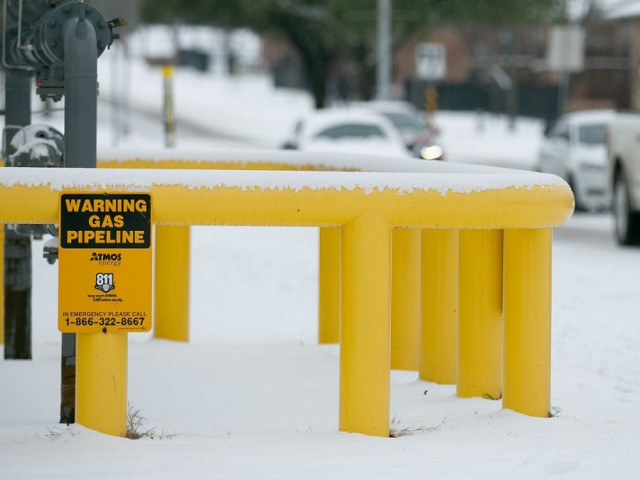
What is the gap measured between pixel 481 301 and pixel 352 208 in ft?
3.12

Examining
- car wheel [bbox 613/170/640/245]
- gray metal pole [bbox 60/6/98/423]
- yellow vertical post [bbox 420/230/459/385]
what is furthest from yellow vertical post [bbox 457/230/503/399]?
car wheel [bbox 613/170/640/245]

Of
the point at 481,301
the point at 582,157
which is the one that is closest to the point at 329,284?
the point at 481,301

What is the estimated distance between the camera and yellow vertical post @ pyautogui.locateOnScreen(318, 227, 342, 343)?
7898mm

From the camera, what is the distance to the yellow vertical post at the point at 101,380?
5168mm

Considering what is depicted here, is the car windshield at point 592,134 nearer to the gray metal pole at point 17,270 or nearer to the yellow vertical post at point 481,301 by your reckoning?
the gray metal pole at point 17,270

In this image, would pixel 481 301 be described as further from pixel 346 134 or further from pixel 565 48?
pixel 565 48

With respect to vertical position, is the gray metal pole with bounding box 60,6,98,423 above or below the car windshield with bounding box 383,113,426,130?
below

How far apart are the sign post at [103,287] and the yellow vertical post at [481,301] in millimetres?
1382

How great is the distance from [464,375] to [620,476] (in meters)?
1.38

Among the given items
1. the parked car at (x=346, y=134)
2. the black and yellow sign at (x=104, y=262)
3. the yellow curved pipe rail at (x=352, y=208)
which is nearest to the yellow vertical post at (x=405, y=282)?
the yellow curved pipe rail at (x=352, y=208)

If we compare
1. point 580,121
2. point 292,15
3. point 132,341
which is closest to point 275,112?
point 292,15

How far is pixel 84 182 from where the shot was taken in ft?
16.8

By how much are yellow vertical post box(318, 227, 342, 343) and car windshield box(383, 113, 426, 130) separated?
20976mm

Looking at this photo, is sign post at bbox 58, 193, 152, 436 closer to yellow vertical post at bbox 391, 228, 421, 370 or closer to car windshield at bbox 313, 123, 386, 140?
yellow vertical post at bbox 391, 228, 421, 370
